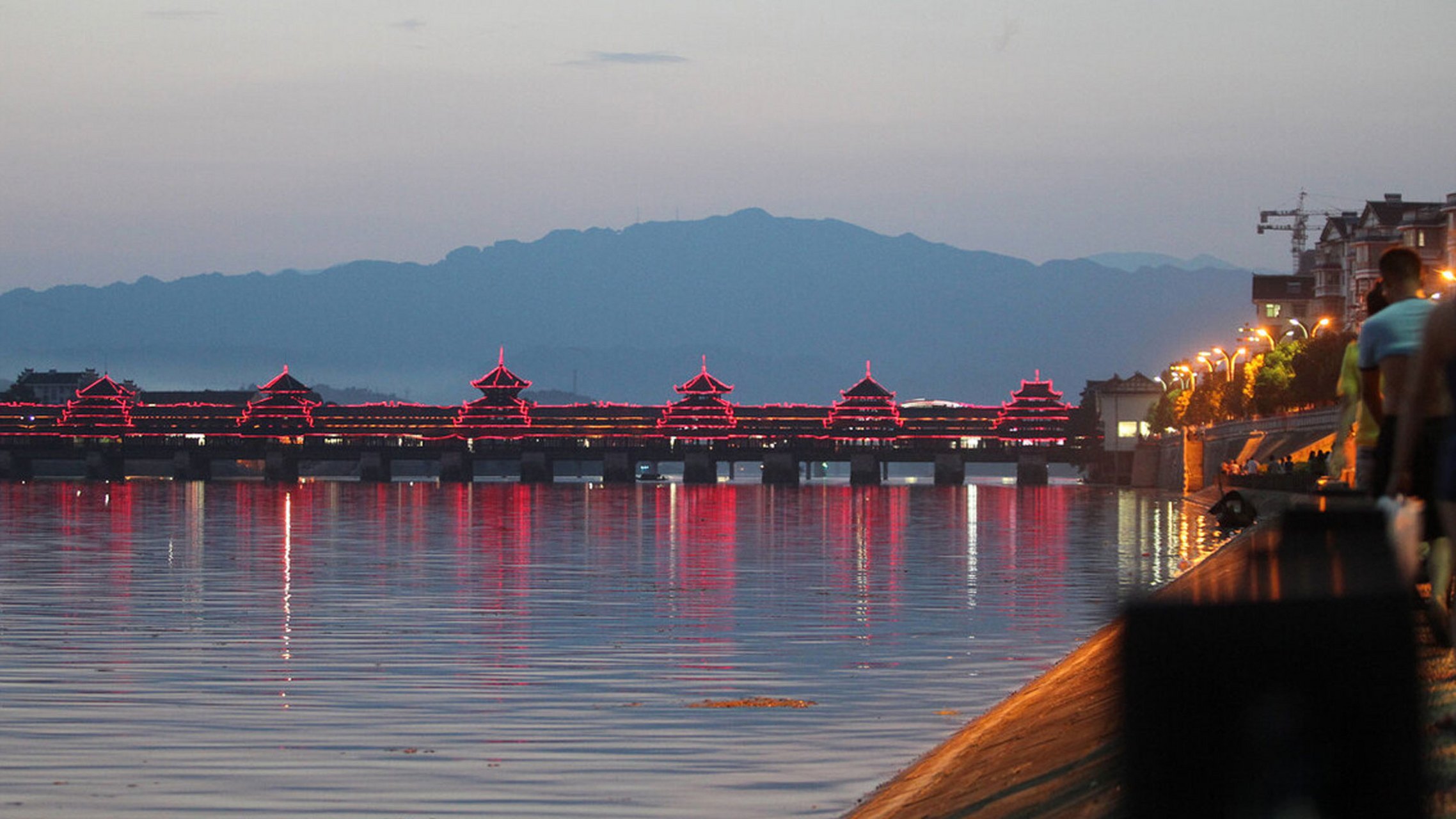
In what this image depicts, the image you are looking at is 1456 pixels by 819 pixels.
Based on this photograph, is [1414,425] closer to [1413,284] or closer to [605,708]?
[1413,284]

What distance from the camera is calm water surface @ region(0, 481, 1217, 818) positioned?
16.4 metres

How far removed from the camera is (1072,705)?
17.0 m

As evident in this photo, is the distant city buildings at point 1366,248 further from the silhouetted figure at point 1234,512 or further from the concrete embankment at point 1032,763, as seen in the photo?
Answer: the concrete embankment at point 1032,763

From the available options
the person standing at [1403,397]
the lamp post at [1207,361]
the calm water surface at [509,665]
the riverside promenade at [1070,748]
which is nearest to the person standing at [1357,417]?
the person standing at [1403,397]

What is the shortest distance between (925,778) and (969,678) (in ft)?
31.7

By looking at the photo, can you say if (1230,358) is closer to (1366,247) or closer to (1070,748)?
(1366,247)

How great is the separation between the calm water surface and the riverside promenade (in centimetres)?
55

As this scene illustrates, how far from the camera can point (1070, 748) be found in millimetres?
13914

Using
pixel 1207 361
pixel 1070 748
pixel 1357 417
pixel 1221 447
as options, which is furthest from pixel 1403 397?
pixel 1207 361

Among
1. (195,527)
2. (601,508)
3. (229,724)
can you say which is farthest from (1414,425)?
(601,508)

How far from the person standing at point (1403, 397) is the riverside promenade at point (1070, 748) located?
61 cm

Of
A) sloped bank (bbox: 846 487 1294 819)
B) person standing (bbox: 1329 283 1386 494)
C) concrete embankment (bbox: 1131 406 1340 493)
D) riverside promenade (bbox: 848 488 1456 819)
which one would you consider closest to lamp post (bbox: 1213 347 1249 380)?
concrete embankment (bbox: 1131 406 1340 493)

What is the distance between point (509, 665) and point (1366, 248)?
14482cm

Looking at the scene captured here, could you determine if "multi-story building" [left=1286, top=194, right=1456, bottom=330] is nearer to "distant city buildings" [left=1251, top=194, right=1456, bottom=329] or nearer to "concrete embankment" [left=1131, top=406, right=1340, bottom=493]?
"distant city buildings" [left=1251, top=194, right=1456, bottom=329]
